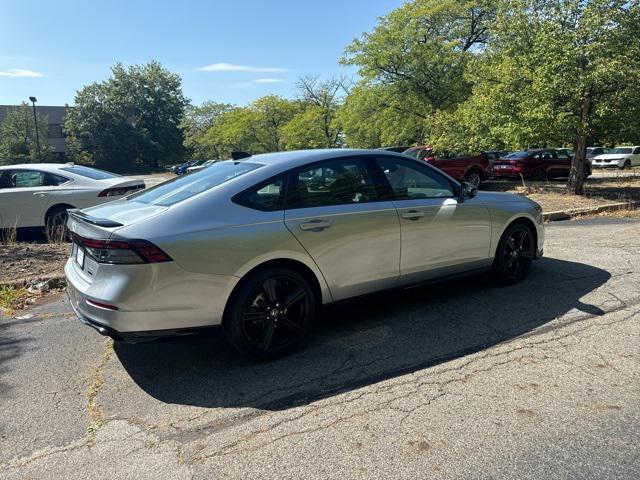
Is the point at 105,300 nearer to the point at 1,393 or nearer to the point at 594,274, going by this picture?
the point at 1,393

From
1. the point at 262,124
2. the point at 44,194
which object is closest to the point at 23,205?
the point at 44,194

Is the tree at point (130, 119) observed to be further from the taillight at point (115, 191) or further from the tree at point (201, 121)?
the taillight at point (115, 191)

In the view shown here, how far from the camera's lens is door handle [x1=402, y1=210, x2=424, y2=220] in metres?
4.47

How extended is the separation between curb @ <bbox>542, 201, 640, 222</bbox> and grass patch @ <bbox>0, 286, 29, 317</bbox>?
964cm

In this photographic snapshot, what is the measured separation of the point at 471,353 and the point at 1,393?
3438 millimetres

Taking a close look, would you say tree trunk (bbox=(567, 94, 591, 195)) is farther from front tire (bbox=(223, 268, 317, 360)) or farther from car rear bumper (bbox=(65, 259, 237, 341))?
car rear bumper (bbox=(65, 259, 237, 341))

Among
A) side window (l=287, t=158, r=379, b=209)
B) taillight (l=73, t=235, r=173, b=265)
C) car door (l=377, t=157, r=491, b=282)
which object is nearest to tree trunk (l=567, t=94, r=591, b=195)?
car door (l=377, t=157, r=491, b=282)

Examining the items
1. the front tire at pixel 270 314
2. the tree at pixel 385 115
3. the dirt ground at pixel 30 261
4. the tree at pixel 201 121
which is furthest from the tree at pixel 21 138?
the front tire at pixel 270 314

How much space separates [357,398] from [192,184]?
2.20 meters

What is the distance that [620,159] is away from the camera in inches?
1221

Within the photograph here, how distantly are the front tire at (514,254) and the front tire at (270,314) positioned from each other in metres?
2.41

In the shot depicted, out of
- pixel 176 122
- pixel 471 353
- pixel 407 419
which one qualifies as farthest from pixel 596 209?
pixel 176 122

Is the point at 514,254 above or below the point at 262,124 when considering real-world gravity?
below

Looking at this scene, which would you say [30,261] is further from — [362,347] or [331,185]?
[362,347]
